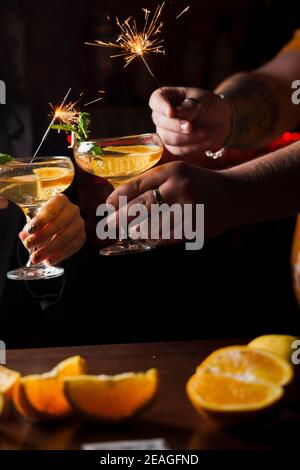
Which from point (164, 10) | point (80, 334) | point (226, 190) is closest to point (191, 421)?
point (226, 190)

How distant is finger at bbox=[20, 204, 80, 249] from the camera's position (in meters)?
1.63

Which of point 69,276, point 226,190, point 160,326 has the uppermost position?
point 226,190

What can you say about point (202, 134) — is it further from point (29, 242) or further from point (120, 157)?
point (29, 242)

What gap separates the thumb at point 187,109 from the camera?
1.55 metres

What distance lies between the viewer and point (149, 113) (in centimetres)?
324

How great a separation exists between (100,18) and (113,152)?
1.87 metres

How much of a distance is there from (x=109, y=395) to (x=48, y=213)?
2.55 feet

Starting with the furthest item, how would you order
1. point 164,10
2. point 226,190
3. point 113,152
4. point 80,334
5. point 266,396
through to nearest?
point 164,10, point 80,334, point 113,152, point 226,190, point 266,396

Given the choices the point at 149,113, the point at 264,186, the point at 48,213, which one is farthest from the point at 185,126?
the point at 149,113

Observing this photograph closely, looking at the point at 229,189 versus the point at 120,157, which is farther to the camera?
the point at 120,157

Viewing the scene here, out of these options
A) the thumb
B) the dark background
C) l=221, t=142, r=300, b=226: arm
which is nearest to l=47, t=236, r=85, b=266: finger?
the thumb

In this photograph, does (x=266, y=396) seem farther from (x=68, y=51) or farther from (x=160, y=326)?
(x=68, y=51)

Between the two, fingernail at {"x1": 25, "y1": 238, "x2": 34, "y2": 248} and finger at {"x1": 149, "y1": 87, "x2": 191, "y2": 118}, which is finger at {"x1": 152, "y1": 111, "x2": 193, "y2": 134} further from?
fingernail at {"x1": 25, "y1": 238, "x2": 34, "y2": 248}

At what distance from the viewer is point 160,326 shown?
298 centimetres
